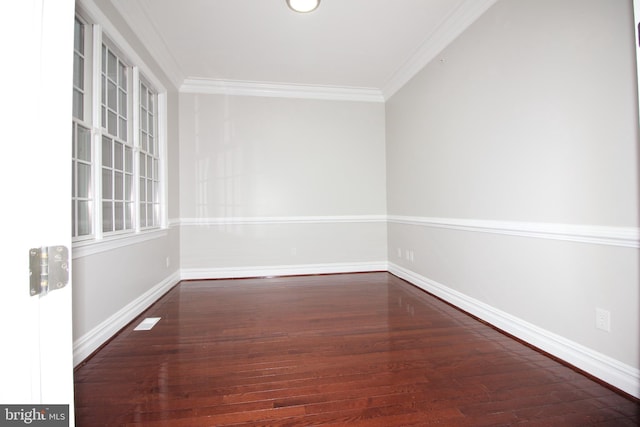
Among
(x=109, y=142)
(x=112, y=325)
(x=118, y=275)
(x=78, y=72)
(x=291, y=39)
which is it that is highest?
(x=291, y=39)

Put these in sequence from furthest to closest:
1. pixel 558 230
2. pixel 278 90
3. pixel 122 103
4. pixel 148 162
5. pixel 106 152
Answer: pixel 278 90
pixel 148 162
pixel 122 103
pixel 106 152
pixel 558 230

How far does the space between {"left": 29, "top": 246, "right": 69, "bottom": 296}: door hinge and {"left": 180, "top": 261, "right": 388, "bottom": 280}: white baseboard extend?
384 cm

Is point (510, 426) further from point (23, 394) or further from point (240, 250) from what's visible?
point (240, 250)

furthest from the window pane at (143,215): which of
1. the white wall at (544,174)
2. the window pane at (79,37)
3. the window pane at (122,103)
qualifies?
the white wall at (544,174)

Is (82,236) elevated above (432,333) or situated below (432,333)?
above

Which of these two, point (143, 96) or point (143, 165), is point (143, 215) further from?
point (143, 96)

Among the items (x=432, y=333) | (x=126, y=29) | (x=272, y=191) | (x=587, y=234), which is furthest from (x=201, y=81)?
(x=587, y=234)

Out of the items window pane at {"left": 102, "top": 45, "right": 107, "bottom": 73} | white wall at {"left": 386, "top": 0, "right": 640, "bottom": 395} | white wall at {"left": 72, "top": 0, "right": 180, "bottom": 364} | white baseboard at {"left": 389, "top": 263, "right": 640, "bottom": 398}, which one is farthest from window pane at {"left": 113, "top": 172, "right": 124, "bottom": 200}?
white baseboard at {"left": 389, "top": 263, "right": 640, "bottom": 398}

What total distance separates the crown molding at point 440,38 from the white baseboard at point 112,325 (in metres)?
4.10

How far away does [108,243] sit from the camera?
2.30m

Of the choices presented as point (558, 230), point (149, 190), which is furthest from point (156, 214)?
point (558, 230)

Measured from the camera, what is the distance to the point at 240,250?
169 inches

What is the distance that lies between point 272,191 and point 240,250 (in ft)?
3.32

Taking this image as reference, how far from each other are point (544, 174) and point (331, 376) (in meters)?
2.01
